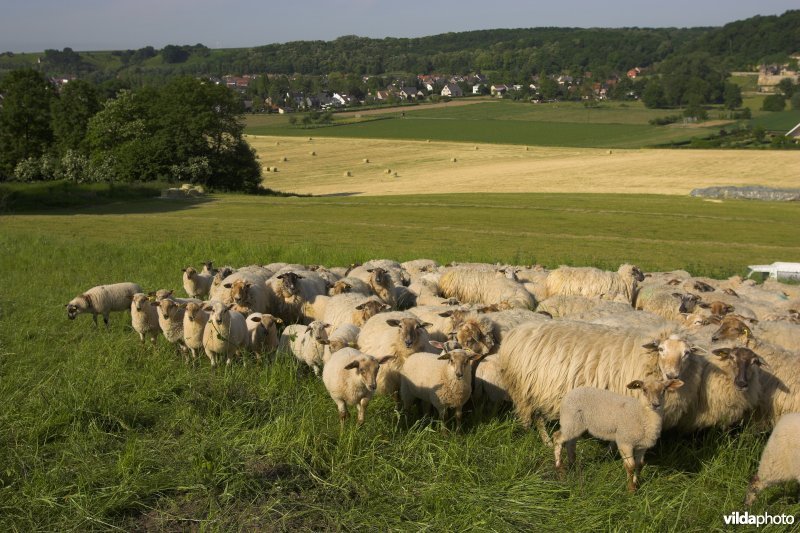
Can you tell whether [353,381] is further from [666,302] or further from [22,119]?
[22,119]

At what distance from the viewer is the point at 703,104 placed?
127m

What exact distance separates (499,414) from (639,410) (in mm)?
2238

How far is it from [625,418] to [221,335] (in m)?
5.98

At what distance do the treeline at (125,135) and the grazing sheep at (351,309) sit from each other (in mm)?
44899

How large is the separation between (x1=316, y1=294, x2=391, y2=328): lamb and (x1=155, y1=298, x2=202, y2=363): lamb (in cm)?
222

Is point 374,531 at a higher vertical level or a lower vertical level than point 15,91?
lower

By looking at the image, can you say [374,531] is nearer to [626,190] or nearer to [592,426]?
[592,426]

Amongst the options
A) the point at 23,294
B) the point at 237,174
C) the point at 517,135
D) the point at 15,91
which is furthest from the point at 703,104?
the point at 23,294

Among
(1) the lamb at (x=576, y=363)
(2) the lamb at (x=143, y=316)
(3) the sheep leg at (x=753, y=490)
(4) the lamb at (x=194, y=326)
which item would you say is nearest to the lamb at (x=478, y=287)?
(1) the lamb at (x=576, y=363)

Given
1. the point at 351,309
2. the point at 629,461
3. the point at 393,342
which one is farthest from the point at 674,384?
the point at 351,309

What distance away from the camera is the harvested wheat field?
2189 inches

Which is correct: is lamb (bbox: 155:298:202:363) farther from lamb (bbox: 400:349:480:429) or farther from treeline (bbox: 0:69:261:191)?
treeline (bbox: 0:69:261:191)

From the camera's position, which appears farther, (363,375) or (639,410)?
Answer: (363,375)

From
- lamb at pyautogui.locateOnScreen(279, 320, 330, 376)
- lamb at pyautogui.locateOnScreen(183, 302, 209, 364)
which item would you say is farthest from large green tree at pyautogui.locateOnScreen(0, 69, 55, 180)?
lamb at pyautogui.locateOnScreen(279, 320, 330, 376)
